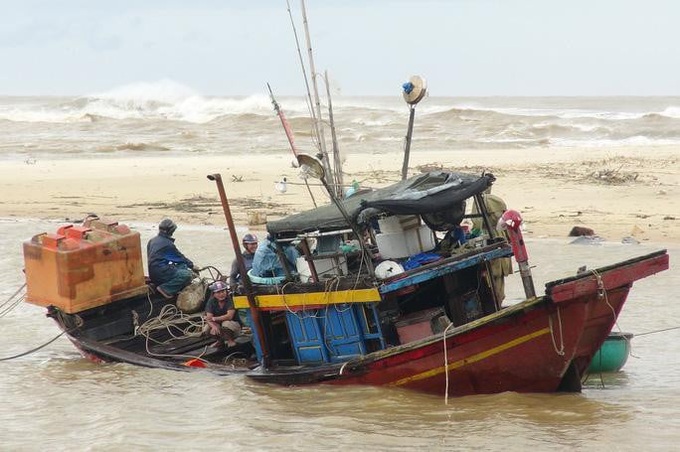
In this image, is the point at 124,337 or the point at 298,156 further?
the point at 124,337

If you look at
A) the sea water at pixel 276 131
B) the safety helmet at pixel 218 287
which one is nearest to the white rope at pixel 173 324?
the safety helmet at pixel 218 287

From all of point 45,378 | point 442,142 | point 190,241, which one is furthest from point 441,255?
point 442,142

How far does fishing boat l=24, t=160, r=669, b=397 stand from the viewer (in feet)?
27.8

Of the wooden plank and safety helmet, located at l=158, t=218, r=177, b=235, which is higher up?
safety helmet, located at l=158, t=218, r=177, b=235

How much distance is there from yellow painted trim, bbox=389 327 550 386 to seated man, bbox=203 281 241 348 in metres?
2.36

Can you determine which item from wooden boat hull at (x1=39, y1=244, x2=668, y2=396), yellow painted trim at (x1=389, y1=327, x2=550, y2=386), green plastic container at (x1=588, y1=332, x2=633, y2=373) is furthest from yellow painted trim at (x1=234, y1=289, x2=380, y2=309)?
green plastic container at (x1=588, y1=332, x2=633, y2=373)

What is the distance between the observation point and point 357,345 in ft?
30.7

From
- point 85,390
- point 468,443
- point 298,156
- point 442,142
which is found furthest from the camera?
point 442,142

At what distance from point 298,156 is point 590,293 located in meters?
2.63

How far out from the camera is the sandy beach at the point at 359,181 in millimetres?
18391

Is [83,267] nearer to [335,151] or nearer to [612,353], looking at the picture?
[335,151]

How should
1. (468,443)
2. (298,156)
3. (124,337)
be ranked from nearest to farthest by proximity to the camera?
(468,443)
(298,156)
(124,337)

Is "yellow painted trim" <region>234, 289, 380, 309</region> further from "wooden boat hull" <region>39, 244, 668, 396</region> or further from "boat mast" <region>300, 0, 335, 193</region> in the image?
"boat mast" <region>300, 0, 335, 193</region>

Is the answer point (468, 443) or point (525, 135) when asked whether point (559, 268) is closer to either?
point (468, 443)
